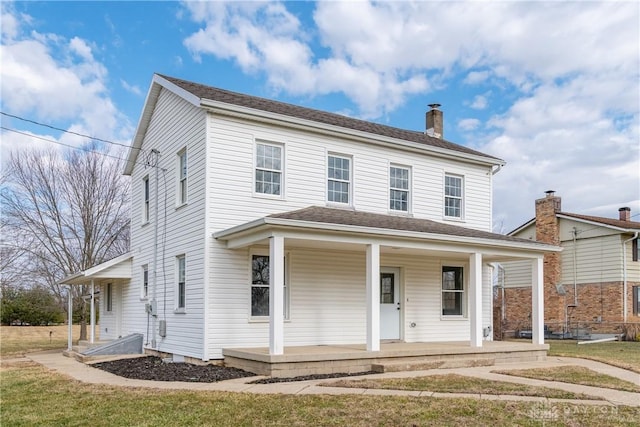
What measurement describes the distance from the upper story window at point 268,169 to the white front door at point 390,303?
Result: 3819 mm

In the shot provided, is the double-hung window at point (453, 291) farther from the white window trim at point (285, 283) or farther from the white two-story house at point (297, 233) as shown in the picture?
the white window trim at point (285, 283)

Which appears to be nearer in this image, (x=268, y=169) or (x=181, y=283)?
(x=268, y=169)

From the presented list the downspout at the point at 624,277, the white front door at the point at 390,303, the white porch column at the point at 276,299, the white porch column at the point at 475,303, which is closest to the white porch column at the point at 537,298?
the white porch column at the point at 475,303

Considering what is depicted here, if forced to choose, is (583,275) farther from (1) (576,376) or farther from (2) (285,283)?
(2) (285,283)

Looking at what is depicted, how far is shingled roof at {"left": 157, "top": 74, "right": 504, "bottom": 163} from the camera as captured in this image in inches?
564

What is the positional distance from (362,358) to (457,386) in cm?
268

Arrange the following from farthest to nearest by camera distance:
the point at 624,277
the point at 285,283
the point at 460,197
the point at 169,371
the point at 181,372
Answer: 1. the point at 624,277
2. the point at 460,197
3. the point at 285,283
4. the point at 169,371
5. the point at 181,372

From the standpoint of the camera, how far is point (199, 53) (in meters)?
17.4

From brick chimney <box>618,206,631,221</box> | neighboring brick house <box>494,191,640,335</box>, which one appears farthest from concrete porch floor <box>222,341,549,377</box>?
brick chimney <box>618,206,631,221</box>

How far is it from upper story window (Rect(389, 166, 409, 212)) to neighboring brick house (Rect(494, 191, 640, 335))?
13039mm

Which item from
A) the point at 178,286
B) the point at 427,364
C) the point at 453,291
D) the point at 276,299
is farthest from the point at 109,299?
the point at 427,364

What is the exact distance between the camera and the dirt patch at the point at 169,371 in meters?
11.3

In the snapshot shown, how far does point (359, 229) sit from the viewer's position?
12281mm

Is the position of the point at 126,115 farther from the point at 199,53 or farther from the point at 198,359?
the point at 198,359
